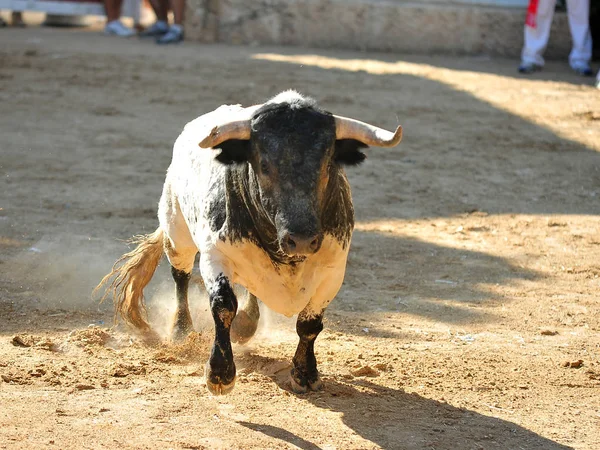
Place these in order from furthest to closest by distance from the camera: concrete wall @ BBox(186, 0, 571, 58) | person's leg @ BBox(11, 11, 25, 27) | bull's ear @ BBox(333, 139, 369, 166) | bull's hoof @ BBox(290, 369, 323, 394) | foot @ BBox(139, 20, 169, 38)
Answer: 1. person's leg @ BBox(11, 11, 25, 27)
2. foot @ BBox(139, 20, 169, 38)
3. concrete wall @ BBox(186, 0, 571, 58)
4. bull's hoof @ BBox(290, 369, 323, 394)
5. bull's ear @ BBox(333, 139, 369, 166)

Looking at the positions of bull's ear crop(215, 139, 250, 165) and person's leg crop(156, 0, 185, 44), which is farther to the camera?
person's leg crop(156, 0, 185, 44)

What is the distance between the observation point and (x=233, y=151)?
4.46 meters

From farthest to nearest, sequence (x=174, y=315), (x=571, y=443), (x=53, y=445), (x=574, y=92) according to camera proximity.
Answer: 1. (x=574, y=92)
2. (x=174, y=315)
3. (x=571, y=443)
4. (x=53, y=445)

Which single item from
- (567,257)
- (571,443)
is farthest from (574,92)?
(571,443)

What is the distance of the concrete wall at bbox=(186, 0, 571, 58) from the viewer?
46.8 feet

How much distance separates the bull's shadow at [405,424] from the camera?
4.24 metres

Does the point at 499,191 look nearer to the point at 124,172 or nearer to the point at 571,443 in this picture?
the point at 124,172

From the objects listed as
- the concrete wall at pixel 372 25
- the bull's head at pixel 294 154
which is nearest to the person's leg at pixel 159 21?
the concrete wall at pixel 372 25

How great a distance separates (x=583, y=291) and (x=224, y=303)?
3012 mm

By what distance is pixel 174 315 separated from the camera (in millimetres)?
5910

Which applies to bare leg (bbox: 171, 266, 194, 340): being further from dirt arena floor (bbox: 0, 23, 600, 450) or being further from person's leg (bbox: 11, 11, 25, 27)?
person's leg (bbox: 11, 11, 25, 27)

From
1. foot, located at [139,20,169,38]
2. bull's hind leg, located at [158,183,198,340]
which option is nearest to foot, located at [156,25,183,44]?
foot, located at [139,20,169,38]

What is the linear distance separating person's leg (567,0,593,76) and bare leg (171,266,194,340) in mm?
9131

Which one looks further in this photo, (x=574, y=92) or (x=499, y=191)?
(x=574, y=92)
